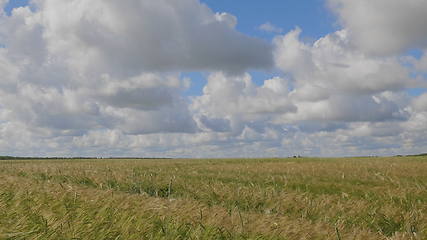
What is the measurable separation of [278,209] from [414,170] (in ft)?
37.7

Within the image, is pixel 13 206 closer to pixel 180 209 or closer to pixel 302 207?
pixel 180 209

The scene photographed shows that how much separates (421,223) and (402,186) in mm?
5469

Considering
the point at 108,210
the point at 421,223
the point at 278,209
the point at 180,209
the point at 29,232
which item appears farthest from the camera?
the point at 278,209

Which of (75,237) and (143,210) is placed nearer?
(75,237)

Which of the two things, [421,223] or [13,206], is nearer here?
[13,206]

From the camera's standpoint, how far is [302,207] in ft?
27.6

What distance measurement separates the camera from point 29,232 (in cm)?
338

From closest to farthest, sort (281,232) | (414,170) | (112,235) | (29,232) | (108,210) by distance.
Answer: (29,232)
(112,235)
(281,232)
(108,210)
(414,170)

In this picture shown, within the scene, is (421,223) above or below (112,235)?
below

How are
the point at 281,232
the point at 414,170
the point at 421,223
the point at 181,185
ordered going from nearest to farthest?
1. the point at 281,232
2. the point at 421,223
3. the point at 181,185
4. the point at 414,170

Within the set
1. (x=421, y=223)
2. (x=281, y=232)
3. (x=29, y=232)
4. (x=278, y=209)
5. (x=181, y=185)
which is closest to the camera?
(x=29, y=232)

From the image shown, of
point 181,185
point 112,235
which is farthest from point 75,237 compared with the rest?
point 181,185

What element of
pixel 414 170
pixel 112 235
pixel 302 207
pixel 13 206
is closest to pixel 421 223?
pixel 302 207

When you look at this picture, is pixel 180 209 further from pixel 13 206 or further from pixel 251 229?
pixel 13 206
